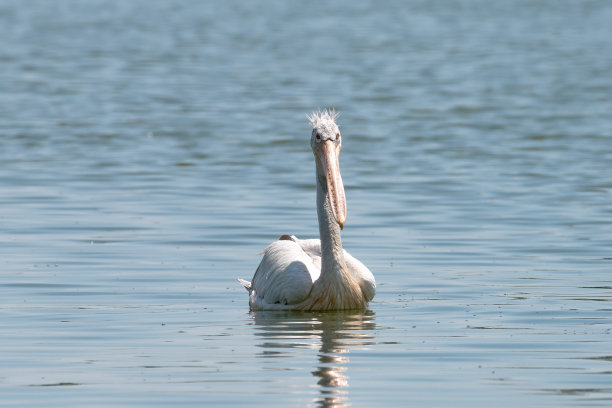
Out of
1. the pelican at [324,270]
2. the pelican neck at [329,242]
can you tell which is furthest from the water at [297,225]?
the pelican neck at [329,242]

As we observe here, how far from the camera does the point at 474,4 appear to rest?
5316 centimetres

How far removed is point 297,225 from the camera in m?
13.1

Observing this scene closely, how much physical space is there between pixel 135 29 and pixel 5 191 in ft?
91.5

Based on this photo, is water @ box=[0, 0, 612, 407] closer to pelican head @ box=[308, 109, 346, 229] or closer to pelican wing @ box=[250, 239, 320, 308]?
pelican wing @ box=[250, 239, 320, 308]

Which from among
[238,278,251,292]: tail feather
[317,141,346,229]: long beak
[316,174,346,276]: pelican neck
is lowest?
[238,278,251,292]: tail feather

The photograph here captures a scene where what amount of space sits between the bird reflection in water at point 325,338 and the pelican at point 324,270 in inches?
3.3

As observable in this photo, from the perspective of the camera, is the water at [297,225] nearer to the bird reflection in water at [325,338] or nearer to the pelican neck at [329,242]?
the bird reflection in water at [325,338]

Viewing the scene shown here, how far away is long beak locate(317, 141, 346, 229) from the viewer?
905 cm

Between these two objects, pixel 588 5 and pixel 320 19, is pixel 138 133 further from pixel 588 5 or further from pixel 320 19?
pixel 588 5

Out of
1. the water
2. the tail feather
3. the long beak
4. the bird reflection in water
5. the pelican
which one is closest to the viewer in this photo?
the bird reflection in water

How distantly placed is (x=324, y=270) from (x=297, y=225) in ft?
13.1

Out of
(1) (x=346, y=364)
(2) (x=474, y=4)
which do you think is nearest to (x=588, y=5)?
(2) (x=474, y=4)

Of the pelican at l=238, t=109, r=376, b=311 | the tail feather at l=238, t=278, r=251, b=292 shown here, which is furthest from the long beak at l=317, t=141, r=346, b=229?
the tail feather at l=238, t=278, r=251, b=292

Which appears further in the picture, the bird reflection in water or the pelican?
the pelican
